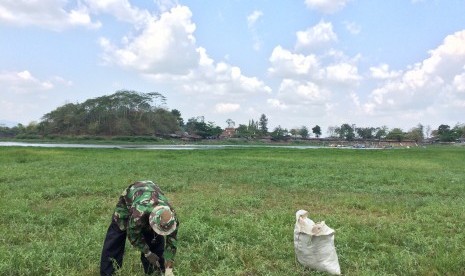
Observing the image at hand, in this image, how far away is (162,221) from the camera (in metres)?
4.30

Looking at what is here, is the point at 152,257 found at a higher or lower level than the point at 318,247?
higher

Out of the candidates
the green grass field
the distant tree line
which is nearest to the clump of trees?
the distant tree line

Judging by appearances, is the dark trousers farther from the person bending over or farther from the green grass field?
the green grass field

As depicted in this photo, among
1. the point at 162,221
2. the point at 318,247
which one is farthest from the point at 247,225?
the point at 162,221

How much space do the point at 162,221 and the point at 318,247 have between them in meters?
2.54

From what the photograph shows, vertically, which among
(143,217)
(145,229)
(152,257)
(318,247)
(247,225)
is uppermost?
(143,217)

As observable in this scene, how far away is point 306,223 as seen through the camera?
5.94 metres

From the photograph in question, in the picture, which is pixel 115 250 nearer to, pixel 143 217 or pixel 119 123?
pixel 143 217

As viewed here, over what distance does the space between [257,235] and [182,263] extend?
2019 mm

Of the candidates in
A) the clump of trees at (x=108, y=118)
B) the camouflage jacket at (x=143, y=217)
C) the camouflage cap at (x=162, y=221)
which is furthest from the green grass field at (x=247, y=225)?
the clump of trees at (x=108, y=118)

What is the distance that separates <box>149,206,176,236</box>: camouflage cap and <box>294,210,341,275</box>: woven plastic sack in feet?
7.38

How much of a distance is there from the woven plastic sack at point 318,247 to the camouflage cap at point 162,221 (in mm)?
2249

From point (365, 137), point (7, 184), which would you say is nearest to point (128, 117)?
point (365, 137)

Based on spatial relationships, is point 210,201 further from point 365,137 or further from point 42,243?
point 365,137
